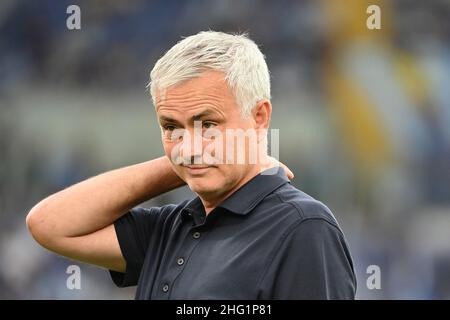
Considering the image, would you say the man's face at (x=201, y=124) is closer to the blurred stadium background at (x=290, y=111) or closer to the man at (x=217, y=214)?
the man at (x=217, y=214)

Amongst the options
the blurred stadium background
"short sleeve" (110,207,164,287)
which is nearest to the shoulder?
"short sleeve" (110,207,164,287)

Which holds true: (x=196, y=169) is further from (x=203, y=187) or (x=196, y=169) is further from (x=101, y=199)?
(x=101, y=199)

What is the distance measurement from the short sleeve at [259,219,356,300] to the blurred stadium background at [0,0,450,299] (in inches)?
99.9

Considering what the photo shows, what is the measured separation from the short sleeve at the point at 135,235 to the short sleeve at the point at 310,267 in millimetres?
303

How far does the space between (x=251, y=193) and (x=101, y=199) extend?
30 cm

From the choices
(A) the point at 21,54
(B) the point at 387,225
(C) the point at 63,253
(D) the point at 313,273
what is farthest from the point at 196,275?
(A) the point at 21,54

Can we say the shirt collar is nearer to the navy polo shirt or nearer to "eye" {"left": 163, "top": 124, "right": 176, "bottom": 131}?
the navy polo shirt

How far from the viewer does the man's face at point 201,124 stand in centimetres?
115

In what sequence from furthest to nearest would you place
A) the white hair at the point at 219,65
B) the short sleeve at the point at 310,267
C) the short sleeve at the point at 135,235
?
the short sleeve at the point at 135,235, the white hair at the point at 219,65, the short sleeve at the point at 310,267

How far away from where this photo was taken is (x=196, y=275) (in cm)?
113

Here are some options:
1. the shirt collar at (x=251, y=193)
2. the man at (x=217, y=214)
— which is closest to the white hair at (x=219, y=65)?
the man at (x=217, y=214)

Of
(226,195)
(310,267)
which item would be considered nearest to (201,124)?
(226,195)

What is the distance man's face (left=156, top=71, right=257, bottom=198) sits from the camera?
3.78 ft
